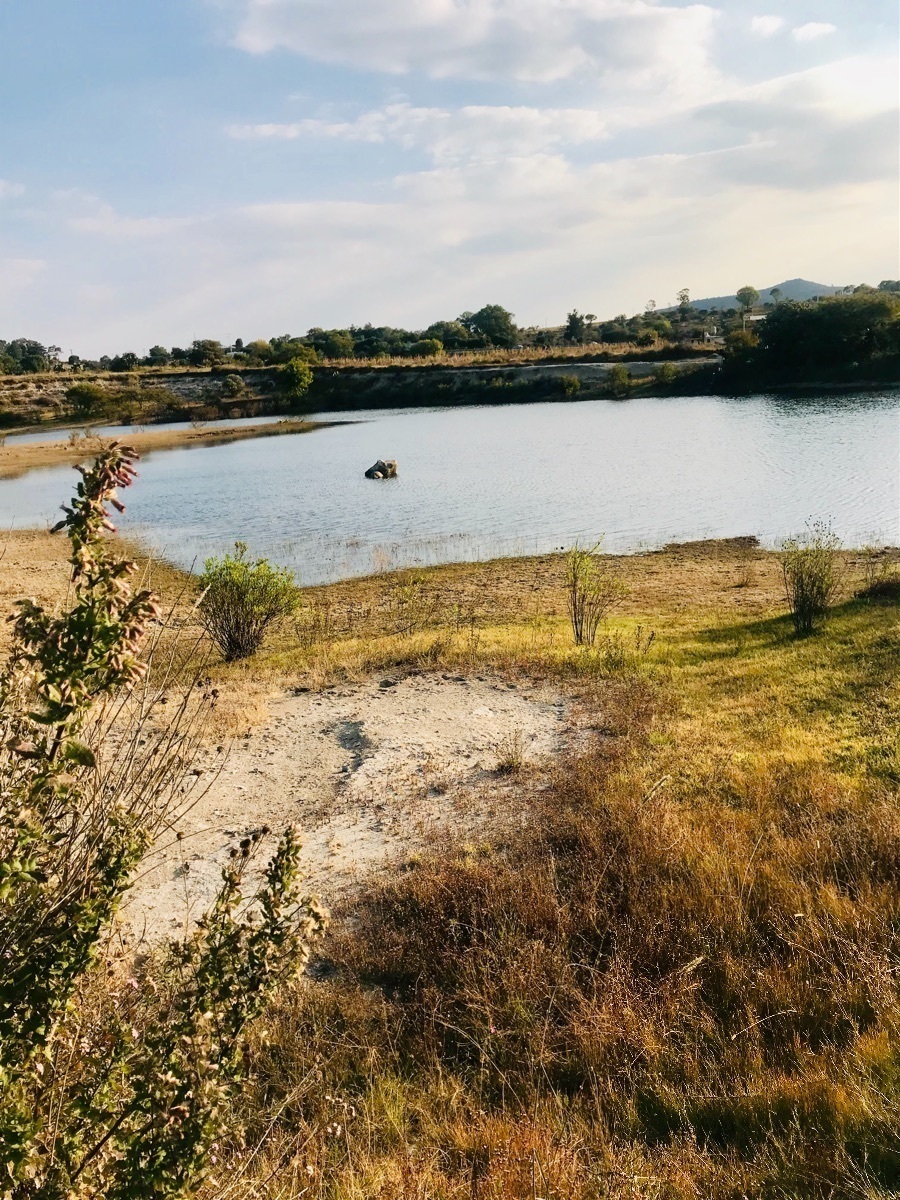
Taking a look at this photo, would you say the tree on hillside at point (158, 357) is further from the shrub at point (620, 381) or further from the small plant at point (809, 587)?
the small plant at point (809, 587)

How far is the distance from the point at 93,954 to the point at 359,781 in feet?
19.0

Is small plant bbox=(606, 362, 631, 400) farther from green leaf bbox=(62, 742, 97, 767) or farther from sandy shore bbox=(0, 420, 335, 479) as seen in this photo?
green leaf bbox=(62, 742, 97, 767)

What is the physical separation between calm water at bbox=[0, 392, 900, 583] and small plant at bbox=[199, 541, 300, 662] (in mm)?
8956

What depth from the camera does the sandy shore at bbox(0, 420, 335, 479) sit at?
180ft

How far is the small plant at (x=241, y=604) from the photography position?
45.9ft

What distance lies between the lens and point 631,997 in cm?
463

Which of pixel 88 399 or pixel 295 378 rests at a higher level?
pixel 295 378

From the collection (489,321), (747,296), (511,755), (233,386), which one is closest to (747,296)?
(747,296)

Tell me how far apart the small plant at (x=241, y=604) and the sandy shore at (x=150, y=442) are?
130ft

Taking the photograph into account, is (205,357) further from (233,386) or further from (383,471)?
(383,471)

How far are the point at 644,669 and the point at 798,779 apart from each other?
14.1 feet

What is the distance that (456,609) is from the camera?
1770cm

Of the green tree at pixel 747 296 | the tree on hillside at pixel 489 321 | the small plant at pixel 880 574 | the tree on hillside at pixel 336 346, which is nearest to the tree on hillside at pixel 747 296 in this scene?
the green tree at pixel 747 296

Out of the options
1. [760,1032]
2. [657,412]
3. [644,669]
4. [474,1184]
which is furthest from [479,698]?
[657,412]
